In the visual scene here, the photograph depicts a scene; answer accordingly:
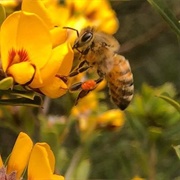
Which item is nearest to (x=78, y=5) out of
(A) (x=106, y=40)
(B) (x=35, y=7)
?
(A) (x=106, y=40)

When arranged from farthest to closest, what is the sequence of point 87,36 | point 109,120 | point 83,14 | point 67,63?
point 83,14, point 109,120, point 87,36, point 67,63

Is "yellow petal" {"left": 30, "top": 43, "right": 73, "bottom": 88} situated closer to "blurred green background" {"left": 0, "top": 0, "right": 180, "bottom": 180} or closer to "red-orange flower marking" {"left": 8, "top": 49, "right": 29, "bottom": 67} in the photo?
"red-orange flower marking" {"left": 8, "top": 49, "right": 29, "bottom": 67}

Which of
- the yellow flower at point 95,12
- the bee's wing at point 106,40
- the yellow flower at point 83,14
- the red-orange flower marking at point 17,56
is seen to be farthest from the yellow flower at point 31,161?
the yellow flower at point 95,12

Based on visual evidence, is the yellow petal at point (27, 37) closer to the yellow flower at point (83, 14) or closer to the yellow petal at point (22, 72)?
the yellow petal at point (22, 72)

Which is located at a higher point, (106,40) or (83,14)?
(106,40)

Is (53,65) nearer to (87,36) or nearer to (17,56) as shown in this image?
(17,56)

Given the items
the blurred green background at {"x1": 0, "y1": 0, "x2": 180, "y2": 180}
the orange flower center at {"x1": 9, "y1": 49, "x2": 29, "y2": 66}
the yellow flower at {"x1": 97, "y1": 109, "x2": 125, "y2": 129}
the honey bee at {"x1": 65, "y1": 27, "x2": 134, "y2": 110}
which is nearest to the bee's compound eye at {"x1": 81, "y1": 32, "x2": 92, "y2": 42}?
the honey bee at {"x1": 65, "y1": 27, "x2": 134, "y2": 110}
